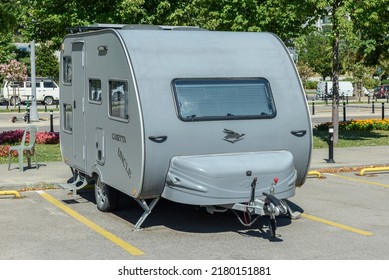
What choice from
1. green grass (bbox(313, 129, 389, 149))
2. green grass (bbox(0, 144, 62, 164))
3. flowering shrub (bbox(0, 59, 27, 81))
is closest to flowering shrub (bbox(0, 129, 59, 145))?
green grass (bbox(0, 144, 62, 164))

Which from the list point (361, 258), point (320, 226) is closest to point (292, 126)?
point (320, 226)

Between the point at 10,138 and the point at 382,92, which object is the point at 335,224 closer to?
the point at 10,138

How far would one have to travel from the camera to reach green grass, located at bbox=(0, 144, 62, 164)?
17.4m

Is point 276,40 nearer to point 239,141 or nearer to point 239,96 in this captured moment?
point 239,96

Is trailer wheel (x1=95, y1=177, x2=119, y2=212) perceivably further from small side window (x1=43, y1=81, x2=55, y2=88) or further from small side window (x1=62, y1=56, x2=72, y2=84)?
small side window (x1=43, y1=81, x2=55, y2=88)

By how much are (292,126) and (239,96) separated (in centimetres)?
91

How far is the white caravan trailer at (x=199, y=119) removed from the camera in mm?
9305

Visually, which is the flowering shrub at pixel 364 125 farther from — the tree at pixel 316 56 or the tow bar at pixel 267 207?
the tree at pixel 316 56

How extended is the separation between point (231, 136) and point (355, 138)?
529 inches

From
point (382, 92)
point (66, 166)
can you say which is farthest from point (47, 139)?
point (382, 92)

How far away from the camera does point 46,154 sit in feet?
60.7

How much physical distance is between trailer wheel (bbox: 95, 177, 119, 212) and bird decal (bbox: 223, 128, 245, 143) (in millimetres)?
2341

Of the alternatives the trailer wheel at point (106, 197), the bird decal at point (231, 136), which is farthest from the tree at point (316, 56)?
the bird decal at point (231, 136)

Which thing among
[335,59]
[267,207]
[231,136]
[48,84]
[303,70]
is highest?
[335,59]
